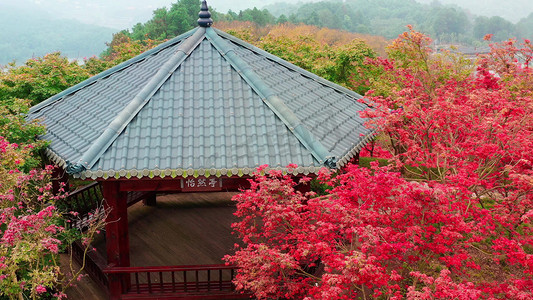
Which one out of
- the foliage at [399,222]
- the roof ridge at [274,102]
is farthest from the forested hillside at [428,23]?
the foliage at [399,222]

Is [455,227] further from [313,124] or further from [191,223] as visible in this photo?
[191,223]

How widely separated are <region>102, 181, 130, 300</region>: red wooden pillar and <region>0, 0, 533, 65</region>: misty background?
11161 cm

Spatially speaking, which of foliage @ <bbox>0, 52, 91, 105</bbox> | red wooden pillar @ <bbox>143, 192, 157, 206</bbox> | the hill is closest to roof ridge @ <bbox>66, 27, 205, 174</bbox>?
red wooden pillar @ <bbox>143, 192, 157, 206</bbox>

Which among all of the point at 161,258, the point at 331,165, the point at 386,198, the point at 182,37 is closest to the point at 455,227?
the point at 386,198

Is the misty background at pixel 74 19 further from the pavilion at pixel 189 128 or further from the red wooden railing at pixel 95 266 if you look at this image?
the red wooden railing at pixel 95 266

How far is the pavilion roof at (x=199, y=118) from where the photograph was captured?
881 centimetres

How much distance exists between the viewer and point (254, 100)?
10.3 metres

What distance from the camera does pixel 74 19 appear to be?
167500 mm

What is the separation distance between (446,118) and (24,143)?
35.5ft

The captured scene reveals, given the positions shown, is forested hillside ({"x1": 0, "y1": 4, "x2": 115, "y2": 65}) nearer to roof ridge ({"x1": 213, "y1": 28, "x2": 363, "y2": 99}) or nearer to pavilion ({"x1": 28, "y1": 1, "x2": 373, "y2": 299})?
roof ridge ({"x1": 213, "y1": 28, "x2": 363, "y2": 99})

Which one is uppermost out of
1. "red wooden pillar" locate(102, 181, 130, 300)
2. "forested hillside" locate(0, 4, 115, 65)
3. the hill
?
the hill

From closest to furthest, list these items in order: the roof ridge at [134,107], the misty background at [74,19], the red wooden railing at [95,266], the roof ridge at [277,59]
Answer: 1. the roof ridge at [134,107]
2. the red wooden railing at [95,266]
3. the roof ridge at [277,59]
4. the misty background at [74,19]

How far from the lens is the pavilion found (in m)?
8.81

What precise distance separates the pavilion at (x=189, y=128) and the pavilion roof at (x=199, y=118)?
0.09ft
